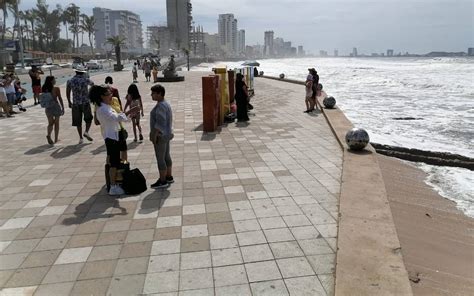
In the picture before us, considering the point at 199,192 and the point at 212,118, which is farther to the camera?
the point at 212,118

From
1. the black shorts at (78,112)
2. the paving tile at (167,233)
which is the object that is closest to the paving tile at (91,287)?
the paving tile at (167,233)

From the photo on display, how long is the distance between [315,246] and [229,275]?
1.04 meters

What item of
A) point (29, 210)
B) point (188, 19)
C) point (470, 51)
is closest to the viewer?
point (29, 210)

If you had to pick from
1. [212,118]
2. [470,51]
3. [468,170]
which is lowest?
[468,170]

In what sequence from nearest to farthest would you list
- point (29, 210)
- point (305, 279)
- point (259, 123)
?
point (305, 279) → point (29, 210) → point (259, 123)

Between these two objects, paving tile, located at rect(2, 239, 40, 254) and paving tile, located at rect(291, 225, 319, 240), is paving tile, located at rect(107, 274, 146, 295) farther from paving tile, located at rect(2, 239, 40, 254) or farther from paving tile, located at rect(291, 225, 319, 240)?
paving tile, located at rect(291, 225, 319, 240)

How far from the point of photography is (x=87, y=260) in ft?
12.6

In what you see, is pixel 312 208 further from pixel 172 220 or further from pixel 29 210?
pixel 29 210

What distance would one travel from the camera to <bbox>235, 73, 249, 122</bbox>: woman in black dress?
11.3 m

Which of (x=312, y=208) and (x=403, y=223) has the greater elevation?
(x=312, y=208)

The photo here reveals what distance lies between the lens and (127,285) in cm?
342

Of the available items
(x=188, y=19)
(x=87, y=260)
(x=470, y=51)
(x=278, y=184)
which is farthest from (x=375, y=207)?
(x=470, y=51)

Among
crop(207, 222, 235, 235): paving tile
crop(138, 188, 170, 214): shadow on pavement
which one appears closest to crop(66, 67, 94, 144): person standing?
crop(138, 188, 170, 214): shadow on pavement

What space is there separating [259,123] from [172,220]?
7173 mm
